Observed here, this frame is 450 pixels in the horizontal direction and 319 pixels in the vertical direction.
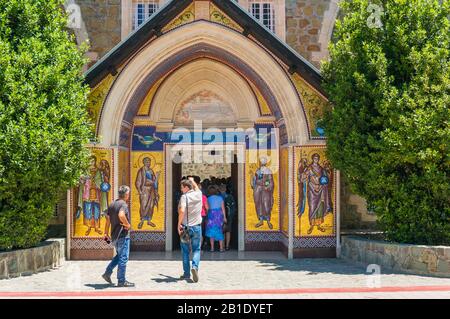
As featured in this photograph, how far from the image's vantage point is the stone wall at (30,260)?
11023 millimetres

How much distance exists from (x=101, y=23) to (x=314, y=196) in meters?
7.83

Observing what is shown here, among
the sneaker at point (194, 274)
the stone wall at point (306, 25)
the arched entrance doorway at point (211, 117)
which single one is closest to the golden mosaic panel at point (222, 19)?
the arched entrance doorway at point (211, 117)

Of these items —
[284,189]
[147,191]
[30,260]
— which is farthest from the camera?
[147,191]

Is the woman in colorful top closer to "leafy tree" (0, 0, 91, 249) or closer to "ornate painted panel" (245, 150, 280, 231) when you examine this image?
"ornate painted panel" (245, 150, 280, 231)

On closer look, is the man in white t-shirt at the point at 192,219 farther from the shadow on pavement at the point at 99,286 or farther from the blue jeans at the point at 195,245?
the shadow on pavement at the point at 99,286

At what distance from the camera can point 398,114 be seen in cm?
1123

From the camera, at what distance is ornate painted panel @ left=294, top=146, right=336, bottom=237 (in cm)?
1369

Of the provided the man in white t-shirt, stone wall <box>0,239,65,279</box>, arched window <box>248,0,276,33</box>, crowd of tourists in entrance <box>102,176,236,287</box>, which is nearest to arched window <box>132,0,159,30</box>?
arched window <box>248,0,276,33</box>

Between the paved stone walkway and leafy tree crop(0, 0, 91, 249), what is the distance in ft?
A: 4.45

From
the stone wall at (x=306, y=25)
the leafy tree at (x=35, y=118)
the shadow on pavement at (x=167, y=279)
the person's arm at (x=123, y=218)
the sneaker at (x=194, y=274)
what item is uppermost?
the stone wall at (x=306, y=25)

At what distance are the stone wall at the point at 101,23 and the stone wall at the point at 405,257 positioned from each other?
28.9ft

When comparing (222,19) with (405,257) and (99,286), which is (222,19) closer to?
(405,257)

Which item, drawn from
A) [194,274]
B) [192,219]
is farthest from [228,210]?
[194,274]

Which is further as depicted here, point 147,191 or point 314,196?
point 147,191
